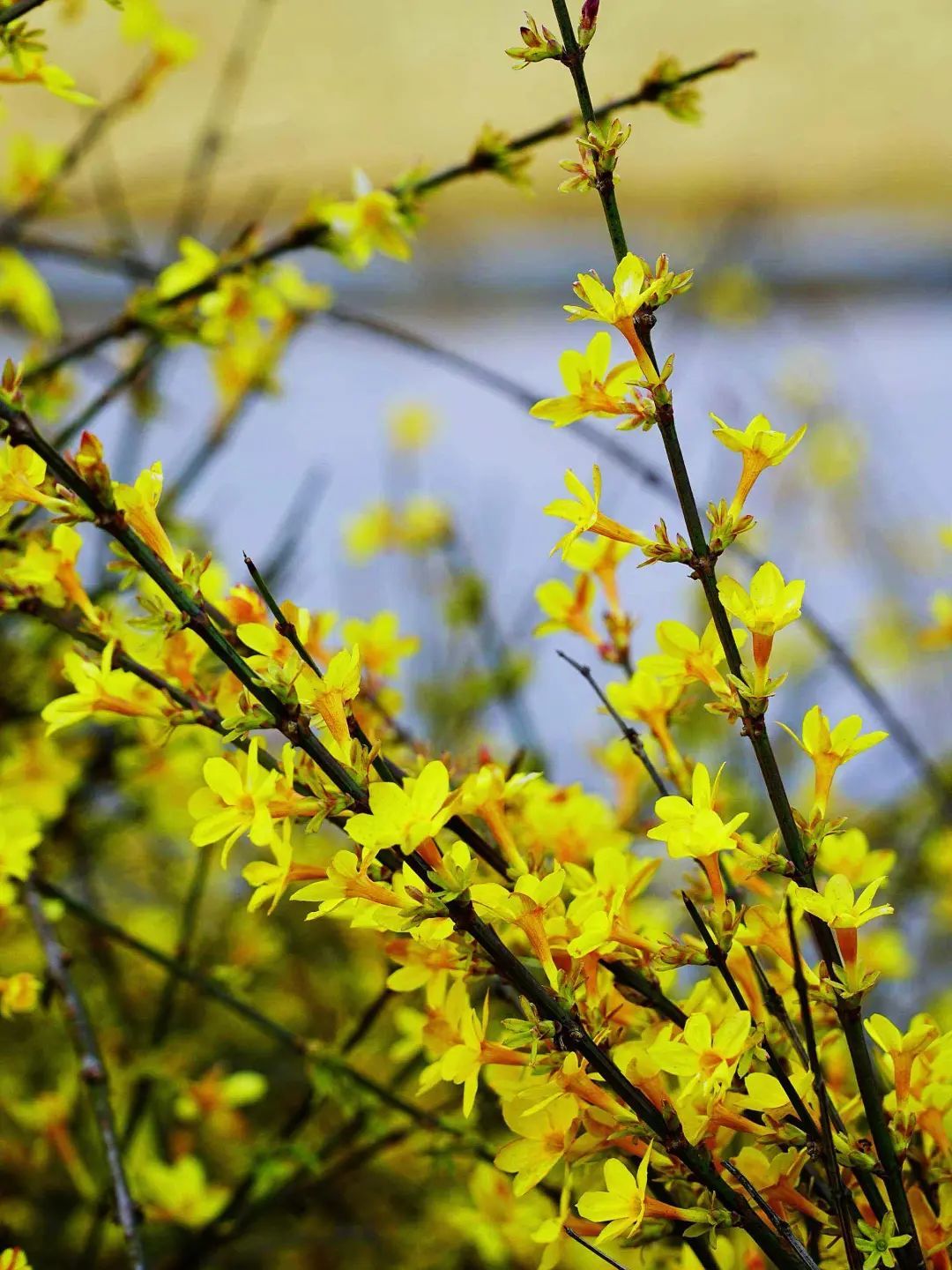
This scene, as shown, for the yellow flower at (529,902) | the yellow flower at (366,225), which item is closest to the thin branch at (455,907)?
the yellow flower at (529,902)

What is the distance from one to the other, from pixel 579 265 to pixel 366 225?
1819 millimetres

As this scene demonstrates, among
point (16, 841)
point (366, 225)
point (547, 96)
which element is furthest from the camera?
point (547, 96)

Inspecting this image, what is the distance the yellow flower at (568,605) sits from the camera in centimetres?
37

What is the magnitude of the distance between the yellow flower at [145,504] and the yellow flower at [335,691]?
0.05 metres

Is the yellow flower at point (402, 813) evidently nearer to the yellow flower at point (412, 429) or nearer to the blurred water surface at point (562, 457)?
the blurred water surface at point (562, 457)

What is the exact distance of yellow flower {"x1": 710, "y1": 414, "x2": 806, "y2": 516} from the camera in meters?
0.27

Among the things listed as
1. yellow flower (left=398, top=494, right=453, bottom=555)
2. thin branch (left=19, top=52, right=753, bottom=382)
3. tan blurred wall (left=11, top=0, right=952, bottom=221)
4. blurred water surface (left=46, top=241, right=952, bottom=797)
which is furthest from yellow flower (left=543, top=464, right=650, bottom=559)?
tan blurred wall (left=11, top=0, right=952, bottom=221)

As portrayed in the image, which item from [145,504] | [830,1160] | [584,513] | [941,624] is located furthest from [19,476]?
[941,624]

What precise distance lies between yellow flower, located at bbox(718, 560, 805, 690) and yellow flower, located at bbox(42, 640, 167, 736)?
0.15 meters

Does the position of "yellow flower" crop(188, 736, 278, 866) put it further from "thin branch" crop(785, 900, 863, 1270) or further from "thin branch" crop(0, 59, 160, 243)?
"thin branch" crop(0, 59, 160, 243)

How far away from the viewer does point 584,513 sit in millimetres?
276

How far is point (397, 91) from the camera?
1.87 m

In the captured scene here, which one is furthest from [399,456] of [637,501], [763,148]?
[763,148]

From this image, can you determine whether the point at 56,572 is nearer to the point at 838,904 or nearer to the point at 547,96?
the point at 838,904
